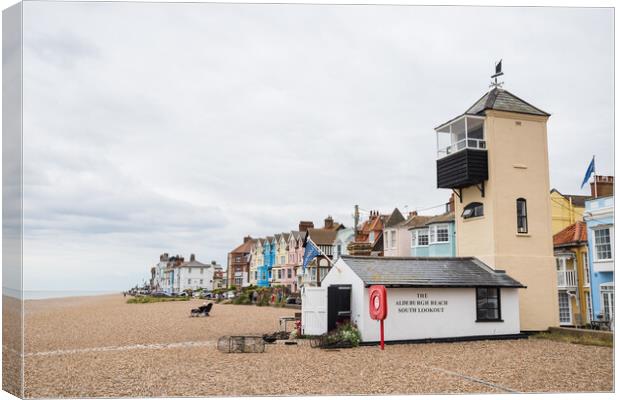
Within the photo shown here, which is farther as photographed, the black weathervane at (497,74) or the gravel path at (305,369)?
the black weathervane at (497,74)

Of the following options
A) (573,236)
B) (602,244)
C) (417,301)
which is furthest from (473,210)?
(573,236)

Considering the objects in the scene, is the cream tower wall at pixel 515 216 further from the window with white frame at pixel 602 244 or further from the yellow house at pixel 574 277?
the yellow house at pixel 574 277

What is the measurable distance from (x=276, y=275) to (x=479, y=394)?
6592cm

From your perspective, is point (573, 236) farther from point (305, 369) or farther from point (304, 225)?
point (304, 225)

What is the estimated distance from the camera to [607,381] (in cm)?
1193

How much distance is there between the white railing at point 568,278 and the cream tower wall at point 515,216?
9971mm

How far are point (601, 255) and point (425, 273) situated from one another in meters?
12.8

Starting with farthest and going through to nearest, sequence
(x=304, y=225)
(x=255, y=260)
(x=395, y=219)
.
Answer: (x=255, y=260) → (x=304, y=225) → (x=395, y=219)

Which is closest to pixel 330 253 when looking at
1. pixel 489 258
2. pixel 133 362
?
pixel 489 258

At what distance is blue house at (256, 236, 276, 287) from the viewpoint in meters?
79.1

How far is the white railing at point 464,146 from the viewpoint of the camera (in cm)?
2227

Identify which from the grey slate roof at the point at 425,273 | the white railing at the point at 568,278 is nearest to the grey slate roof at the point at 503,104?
the grey slate roof at the point at 425,273

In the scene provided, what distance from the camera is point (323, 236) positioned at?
65.0 m

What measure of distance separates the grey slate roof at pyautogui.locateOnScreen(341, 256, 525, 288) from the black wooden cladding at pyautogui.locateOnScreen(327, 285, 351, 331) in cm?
92
